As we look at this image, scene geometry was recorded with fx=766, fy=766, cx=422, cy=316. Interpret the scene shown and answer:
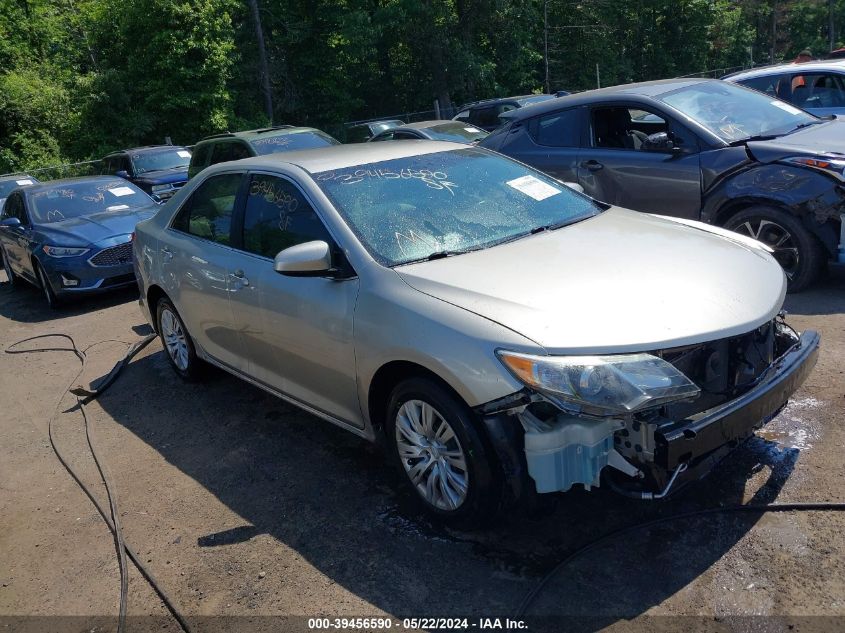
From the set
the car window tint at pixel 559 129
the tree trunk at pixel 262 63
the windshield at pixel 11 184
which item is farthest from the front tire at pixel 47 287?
the tree trunk at pixel 262 63

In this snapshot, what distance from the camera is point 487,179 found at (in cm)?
457

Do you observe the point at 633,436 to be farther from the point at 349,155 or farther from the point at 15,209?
the point at 15,209

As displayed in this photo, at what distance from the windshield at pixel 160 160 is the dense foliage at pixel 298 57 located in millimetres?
9728

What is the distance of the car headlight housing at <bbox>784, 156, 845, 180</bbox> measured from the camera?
573 cm

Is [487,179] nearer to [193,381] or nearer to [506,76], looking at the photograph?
[193,381]

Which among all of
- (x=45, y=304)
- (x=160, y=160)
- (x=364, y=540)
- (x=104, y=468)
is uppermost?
(x=160, y=160)

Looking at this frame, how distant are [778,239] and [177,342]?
477 cm

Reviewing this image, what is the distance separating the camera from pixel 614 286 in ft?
11.2

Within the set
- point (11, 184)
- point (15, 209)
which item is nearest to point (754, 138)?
point (15, 209)

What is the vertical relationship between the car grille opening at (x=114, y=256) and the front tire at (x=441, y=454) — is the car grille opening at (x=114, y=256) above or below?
below

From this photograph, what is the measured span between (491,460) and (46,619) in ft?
6.96

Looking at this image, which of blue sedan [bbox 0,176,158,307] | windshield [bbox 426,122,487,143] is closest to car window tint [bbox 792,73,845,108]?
windshield [bbox 426,122,487,143]

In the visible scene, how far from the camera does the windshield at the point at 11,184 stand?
53.4 ft

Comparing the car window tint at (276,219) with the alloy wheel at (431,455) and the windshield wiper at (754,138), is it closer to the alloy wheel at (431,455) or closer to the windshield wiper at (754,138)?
the alloy wheel at (431,455)
